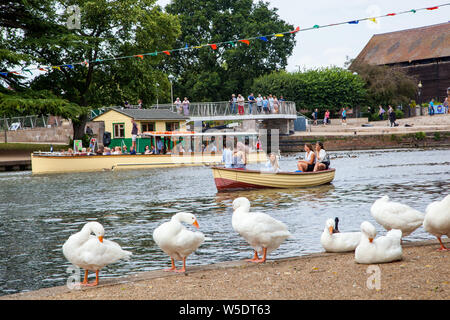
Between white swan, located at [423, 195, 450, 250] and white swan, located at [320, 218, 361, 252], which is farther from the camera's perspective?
white swan, located at [320, 218, 361, 252]

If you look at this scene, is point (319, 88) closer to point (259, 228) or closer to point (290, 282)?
point (259, 228)

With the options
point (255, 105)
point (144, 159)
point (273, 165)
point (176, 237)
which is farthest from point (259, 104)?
point (176, 237)

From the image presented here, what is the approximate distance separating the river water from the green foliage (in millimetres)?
32222

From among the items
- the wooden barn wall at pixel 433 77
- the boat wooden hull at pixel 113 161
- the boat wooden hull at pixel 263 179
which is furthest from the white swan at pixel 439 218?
the wooden barn wall at pixel 433 77

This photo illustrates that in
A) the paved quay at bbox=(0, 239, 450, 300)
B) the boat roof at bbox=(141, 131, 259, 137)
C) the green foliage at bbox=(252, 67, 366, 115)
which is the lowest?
the paved quay at bbox=(0, 239, 450, 300)

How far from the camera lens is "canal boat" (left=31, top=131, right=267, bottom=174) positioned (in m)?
36.3

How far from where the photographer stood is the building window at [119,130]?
41906 mm

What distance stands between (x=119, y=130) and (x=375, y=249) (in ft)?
117

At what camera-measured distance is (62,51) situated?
4572 centimetres

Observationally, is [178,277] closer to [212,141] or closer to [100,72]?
[212,141]

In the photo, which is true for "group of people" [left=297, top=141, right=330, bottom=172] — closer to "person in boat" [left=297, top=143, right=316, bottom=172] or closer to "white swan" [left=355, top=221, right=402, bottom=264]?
"person in boat" [left=297, top=143, right=316, bottom=172]

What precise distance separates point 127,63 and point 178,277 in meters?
41.3

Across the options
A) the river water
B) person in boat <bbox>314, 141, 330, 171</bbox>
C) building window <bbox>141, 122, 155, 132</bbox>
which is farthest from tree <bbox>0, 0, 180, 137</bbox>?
person in boat <bbox>314, 141, 330, 171</bbox>

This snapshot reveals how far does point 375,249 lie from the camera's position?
7.95 meters
